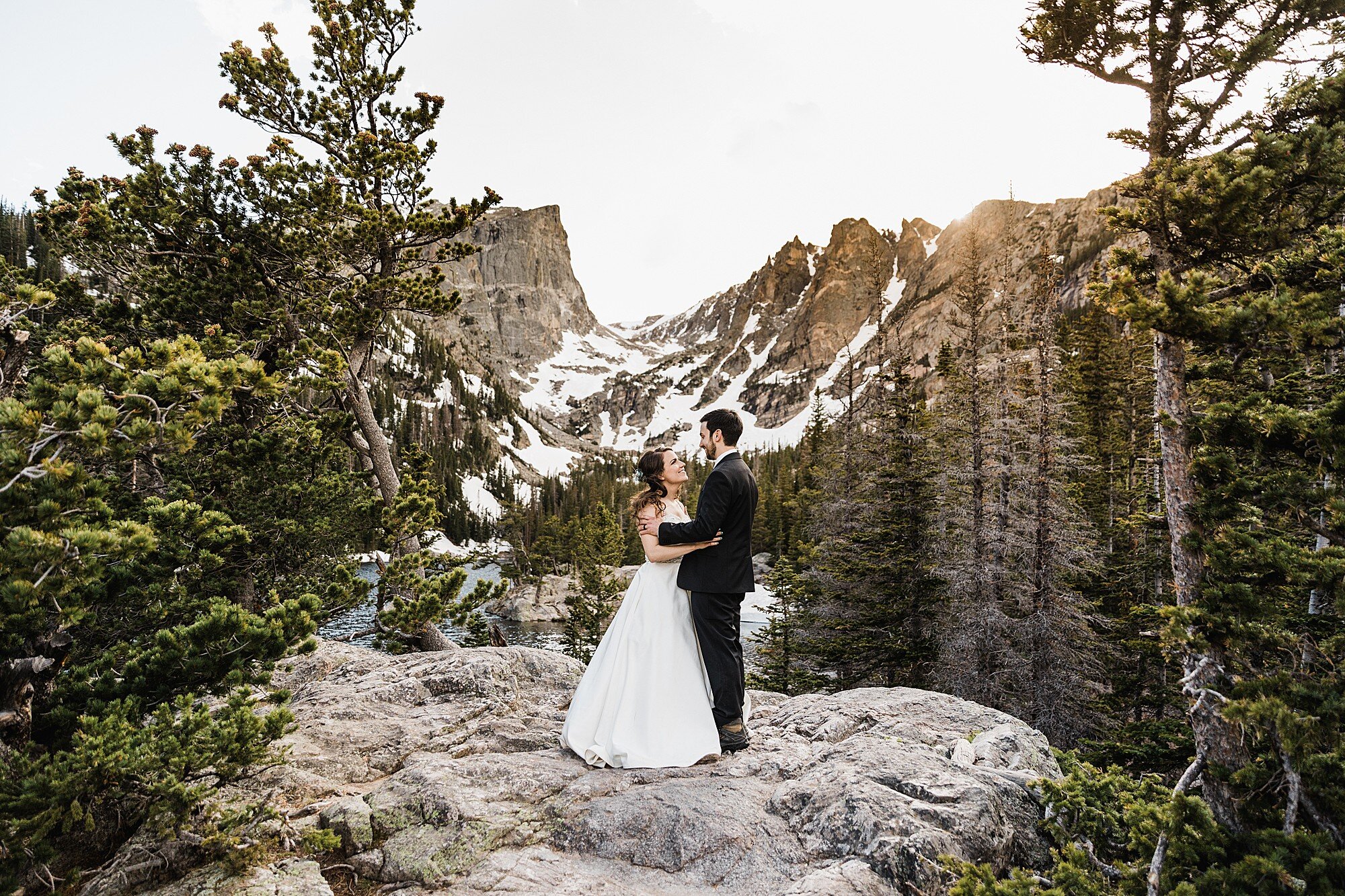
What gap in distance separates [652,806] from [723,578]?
1.77 metres

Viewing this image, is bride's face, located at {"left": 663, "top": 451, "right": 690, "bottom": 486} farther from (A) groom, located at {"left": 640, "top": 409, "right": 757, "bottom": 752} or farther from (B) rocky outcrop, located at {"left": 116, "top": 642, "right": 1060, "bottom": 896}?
(B) rocky outcrop, located at {"left": 116, "top": 642, "right": 1060, "bottom": 896}

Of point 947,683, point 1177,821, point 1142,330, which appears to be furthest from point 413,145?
point 947,683

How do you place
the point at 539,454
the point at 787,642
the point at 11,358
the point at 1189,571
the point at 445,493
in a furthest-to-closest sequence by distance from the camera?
the point at 539,454 < the point at 787,642 < the point at 445,493 < the point at 1189,571 < the point at 11,358

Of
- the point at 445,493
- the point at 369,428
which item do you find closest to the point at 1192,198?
the point at 445,493

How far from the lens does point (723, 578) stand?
16.2 feet

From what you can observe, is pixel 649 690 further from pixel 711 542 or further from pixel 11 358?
pixel 11 358

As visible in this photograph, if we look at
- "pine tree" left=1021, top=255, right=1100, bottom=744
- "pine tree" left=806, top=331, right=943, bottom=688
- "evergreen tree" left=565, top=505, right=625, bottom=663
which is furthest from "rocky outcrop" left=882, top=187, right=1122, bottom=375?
"pine tree" left=806, top=331, right=943, bottom=688

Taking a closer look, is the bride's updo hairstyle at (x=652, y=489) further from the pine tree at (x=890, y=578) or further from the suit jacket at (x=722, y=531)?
the pine tree at (x=890, y=578)

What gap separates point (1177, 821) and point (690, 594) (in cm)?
332

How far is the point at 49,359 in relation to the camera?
3.01 m

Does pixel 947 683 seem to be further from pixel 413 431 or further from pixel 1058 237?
pixel 1058 237

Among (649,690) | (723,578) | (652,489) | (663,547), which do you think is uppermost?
(652,489)

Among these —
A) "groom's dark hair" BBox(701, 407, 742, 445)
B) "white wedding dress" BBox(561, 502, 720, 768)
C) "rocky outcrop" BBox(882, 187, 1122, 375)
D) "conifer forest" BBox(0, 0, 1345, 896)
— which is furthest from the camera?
"rocky outcrop" BBox(882, 187, 1122, 375)

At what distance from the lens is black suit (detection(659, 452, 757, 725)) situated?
192 inches
